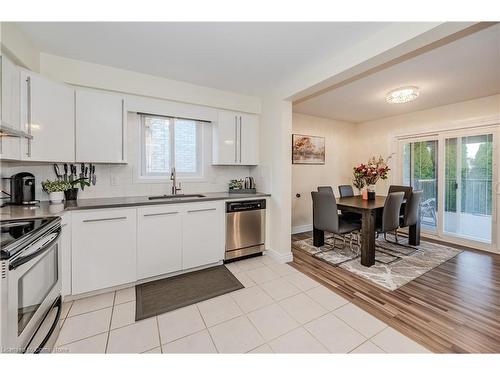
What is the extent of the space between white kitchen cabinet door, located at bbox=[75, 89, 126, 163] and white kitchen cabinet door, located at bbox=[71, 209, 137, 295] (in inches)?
26.2

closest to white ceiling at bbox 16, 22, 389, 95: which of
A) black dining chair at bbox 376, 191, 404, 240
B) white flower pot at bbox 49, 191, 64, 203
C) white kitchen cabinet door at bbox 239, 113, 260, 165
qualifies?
white kitchen cabinet door at bbox 239, 113, 260, 165

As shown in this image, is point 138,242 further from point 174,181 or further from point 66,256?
point 174,181

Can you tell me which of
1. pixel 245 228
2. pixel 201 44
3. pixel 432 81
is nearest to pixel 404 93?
pixel 432 81

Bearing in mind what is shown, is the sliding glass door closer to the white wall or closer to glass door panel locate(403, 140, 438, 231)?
glass door panel locate(403, 140, 438, 231)

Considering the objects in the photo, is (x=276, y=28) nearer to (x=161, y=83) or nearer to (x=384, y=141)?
(x=161, y=83)

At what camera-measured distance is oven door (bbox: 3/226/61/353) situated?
1.06 meters

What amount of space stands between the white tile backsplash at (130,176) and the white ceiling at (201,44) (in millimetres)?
800

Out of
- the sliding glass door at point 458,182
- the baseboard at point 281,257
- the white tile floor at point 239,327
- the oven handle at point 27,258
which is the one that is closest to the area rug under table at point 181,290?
the white tile floor at point 239,327

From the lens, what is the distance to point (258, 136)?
3328 mm

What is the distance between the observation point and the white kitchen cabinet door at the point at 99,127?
220 cm

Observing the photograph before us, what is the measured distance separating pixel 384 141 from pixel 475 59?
2438mm

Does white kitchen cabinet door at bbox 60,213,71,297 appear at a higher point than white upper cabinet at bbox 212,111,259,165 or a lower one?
lower
